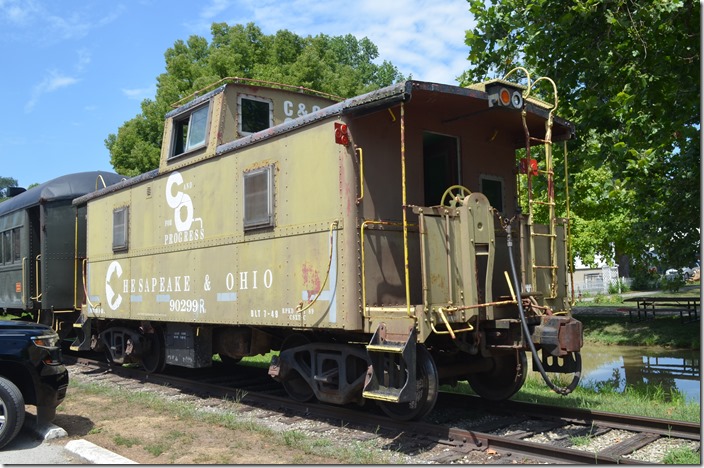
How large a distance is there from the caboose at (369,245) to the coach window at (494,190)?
0.02 m

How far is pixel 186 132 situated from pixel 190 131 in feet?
1.87

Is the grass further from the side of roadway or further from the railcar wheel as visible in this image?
the railcar wheel

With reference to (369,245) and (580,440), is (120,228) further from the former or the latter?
(580,440)

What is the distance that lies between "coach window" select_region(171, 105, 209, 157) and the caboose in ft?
0.12

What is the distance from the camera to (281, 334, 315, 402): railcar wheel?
8.01 m

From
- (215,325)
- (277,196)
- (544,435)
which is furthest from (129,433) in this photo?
(544,435)

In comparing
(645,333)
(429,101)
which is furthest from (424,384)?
(645,333)

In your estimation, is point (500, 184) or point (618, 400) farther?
point (500, 184)

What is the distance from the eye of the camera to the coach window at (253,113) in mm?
9359

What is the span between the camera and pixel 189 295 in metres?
9.30

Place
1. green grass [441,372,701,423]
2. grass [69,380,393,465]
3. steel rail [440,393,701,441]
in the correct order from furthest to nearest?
green grass [441,372,701,423]
steel rail [440,393,701,441]
grass [69,380,393,465]

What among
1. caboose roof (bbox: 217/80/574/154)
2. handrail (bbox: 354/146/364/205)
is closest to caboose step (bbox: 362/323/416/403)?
handrail (bbox: 354/146/364/205)

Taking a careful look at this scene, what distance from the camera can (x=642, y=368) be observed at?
13.3m

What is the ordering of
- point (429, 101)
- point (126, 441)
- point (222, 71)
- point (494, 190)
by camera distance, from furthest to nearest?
point (222, 71) < point (494, 190) < point (429, 101) < point (126, 441)
